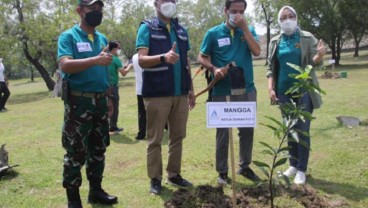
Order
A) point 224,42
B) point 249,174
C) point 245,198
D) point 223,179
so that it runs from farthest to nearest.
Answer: point 249,174 → point 223,179 → point 224,42 → point 245,198

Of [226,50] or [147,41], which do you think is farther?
[226,50]

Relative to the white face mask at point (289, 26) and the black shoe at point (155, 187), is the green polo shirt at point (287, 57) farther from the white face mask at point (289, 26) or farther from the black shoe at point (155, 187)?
the black shoe at point (155, 187)

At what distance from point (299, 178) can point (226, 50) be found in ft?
5.55

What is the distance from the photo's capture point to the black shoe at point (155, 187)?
4381 mm

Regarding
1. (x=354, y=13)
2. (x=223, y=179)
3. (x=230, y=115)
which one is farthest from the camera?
(x=354, y=13)

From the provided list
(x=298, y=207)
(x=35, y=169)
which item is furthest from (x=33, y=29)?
(x=298, y=207)

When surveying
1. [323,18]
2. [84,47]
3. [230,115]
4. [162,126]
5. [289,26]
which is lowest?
[162,126]

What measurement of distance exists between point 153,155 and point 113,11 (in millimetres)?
24115

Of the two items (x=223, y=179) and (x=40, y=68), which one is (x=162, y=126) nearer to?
(x=223, y=179)

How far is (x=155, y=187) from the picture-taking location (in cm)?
441

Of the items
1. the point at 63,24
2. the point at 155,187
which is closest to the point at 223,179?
the point at 155,187

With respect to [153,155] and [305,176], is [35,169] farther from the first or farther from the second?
[305,176]

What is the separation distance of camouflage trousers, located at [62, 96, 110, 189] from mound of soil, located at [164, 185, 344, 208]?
0.94 metres

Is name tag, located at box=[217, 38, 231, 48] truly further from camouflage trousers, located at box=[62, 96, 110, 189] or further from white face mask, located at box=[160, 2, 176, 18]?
camouflage trousers, located at box=[62, 96, 110, 189]
